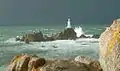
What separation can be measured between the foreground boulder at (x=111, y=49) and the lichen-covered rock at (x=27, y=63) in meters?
2.32

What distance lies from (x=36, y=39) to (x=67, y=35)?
437 inches

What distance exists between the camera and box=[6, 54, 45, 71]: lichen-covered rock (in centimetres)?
1278

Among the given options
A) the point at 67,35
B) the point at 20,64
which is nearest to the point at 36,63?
the point at 20,64

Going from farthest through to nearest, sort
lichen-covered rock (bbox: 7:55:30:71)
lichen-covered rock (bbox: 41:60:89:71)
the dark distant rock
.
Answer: the dark distant rock < lichen-covered rock (bbox: 7:55:30:71) < lichen-covered rock (bbox: 41:60:89:71)

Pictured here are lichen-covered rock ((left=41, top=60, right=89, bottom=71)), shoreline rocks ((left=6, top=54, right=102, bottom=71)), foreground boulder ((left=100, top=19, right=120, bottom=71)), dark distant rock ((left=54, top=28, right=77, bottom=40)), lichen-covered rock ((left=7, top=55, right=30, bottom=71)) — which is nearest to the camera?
foreground boulder ((left=100, top=19, right=120, bottom=71))

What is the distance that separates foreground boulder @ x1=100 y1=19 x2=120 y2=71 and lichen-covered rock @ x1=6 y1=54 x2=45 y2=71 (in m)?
2.32

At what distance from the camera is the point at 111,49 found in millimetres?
11203

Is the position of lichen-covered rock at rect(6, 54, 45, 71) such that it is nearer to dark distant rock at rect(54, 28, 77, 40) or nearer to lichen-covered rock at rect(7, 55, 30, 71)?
lichen-covered rock at rect(7, 55, 30, 71)

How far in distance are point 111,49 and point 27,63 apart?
14.5 feet

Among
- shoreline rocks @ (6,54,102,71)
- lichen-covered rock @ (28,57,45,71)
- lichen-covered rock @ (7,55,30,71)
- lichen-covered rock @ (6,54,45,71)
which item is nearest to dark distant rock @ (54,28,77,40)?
lichen-covered rock @ (7,55,30,71)

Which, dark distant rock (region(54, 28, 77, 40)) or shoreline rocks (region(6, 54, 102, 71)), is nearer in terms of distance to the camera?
shoreline rocks (region(6, 54, 102, 71))

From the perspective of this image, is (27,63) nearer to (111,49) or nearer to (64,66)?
(64,66)

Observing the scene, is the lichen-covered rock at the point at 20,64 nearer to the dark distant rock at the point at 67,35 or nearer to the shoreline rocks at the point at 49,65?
the shoreline rocks at the point at 49,65

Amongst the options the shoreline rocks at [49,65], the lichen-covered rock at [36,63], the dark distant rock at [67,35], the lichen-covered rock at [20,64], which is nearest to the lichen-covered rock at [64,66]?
the shoreline rocks at [49,65]
